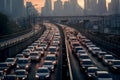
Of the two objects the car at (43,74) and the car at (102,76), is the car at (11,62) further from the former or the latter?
the car at (102,76)

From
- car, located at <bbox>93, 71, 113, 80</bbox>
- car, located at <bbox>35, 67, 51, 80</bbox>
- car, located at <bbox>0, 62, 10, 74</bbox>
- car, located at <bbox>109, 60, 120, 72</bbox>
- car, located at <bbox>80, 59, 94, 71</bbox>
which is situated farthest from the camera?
car, located at <bbox>80, 59, 94, 71</bbox>

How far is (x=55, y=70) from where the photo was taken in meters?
38.1

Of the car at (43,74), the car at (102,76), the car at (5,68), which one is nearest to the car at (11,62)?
the car at (5,68)

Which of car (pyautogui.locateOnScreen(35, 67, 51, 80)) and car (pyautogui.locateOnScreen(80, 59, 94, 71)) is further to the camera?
car (pyautogui.locateOnScreen(80, 59, 94, 71))

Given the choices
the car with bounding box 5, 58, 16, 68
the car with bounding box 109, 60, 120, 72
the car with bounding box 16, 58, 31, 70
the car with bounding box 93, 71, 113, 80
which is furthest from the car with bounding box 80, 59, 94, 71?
the car with bounding box 5, 58, 16, 68

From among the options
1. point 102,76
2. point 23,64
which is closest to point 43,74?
point 102,76

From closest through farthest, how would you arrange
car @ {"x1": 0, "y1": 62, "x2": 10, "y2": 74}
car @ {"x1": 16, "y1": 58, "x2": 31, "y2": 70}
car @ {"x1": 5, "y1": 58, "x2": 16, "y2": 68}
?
1. car @ {"x1": 0, "y1": 62, "x2": 10, "y2": 74}
2. car @ {"x1": 16, "y1": 58, "x2": 31, "y2": 70}
3. car @ {"x1": 5, "y1": 58, "x2": 16, "y2": 68}

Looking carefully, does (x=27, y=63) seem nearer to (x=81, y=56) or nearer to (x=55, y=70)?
(x=55, y=70)

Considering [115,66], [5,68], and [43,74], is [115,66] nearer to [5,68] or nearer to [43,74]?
[43,74]

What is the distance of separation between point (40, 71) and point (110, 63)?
9.43m

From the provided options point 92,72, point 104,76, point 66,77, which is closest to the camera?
point 66,77

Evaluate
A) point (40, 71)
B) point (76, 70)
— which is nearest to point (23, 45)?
point (76, 70)

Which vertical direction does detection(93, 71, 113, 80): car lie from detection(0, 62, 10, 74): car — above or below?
above

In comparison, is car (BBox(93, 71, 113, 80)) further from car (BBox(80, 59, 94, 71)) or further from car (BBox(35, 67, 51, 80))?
car (BBox(80, 59, 94, 71))
